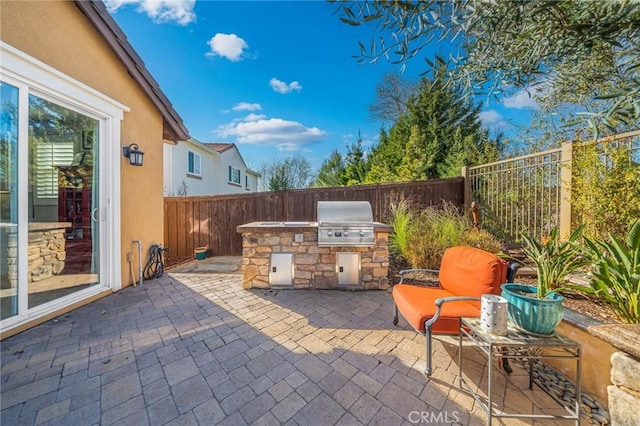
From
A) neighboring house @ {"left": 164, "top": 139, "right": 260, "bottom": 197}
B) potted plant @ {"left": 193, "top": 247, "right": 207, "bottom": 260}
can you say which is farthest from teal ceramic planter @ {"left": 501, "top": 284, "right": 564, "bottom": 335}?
neighboring house @ {"left": 164, "top": 139, "right": 260, "bottom": 197}

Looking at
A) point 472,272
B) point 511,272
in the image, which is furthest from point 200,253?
A: point 511,272

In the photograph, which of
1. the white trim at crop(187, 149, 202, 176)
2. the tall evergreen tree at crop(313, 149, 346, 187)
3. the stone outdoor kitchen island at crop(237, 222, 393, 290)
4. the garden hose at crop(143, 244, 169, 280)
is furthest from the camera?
the tall evergreen tree at crop(313, 149, 346, 187)

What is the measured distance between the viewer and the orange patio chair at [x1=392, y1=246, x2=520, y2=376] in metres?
2.24

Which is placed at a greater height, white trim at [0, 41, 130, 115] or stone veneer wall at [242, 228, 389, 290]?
white trim at [0, 41, 130, 115]

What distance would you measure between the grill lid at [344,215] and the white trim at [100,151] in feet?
10.8

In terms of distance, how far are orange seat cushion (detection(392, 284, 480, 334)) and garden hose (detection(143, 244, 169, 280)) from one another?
4457 millimetres

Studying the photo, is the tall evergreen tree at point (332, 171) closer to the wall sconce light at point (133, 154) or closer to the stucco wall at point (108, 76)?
the stucco wall at point (108, 76)

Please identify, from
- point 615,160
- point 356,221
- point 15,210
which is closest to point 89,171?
point 15,210

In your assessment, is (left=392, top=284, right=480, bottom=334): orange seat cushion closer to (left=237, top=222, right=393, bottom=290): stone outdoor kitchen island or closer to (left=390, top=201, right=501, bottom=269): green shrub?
A: (left=237, top=222, right=393, bottom=290): stone outdoor kitchen island

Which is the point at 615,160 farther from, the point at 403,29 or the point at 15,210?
the point at 15,210

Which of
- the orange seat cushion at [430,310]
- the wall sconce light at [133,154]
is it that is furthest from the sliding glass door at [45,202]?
the orange seat cushion at [430,310]

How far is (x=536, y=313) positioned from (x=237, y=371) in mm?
2343

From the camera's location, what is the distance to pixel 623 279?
2115mm

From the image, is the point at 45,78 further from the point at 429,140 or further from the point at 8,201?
the point at 429,140
